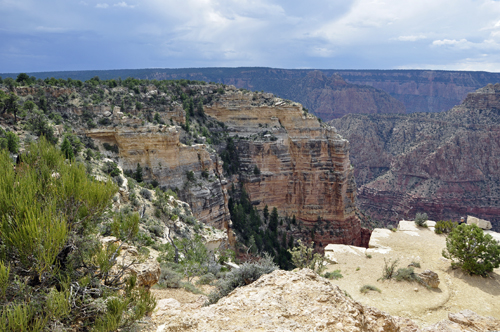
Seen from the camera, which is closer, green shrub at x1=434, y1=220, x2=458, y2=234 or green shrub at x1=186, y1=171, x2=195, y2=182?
green shrub at x1=434, y1=220, x2=458, y2=234

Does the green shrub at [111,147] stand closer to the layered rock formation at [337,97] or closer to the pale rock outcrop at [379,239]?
the pale rock outcrop at [379,239]

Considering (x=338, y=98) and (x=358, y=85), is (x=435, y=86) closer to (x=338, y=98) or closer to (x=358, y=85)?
(x=358, y=85)

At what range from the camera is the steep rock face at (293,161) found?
1868 inches

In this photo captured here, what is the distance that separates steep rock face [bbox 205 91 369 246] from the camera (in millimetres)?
47438

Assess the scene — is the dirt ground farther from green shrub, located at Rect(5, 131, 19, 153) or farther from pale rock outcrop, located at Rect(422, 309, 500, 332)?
green shrub, located at Rect(5, 131, 19, 153)

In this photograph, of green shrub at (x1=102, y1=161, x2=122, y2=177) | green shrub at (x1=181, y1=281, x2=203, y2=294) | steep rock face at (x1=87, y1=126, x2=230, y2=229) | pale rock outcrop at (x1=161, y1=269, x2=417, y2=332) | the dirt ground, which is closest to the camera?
pale rock outcrop at (x1=161, y1=269, x2=417, y2=332)

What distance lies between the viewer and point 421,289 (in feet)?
58.0

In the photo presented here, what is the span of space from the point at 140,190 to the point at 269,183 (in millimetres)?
25652

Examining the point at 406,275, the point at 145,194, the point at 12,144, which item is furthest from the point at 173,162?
the point at 406,275

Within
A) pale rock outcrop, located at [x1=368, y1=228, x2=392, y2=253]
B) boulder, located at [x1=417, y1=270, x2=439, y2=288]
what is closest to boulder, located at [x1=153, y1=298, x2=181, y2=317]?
boulder, located at [x1=417, y1=270, x2=439, y2=288]

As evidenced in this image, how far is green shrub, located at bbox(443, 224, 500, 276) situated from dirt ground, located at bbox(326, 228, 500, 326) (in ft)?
Answer: 2.06

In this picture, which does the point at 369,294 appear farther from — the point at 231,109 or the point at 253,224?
the point at 231,109

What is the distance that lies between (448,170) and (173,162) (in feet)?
275

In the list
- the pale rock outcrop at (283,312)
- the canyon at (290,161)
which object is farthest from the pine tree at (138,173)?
the pale rock outcrop at (283,312)
